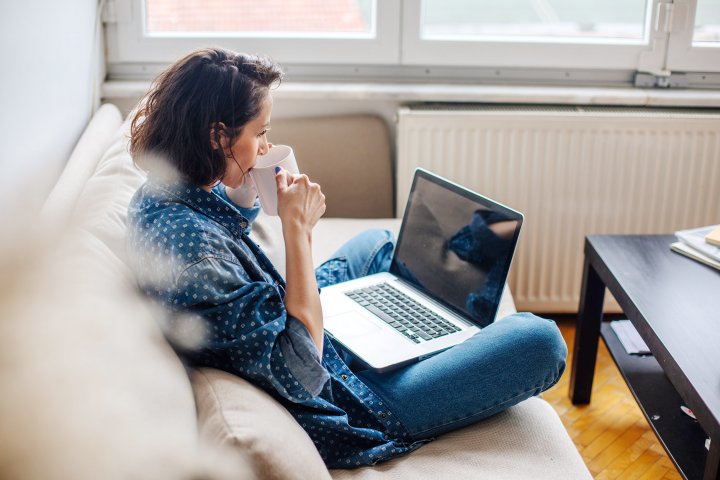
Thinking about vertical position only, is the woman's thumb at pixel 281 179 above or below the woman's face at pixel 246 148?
below

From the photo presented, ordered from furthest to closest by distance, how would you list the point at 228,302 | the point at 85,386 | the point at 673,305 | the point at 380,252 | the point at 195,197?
the point at 380,252
the point at 673,305
the point at 195,197
the point at 228,302
the point at 85,386

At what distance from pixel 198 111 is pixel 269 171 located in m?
0.19

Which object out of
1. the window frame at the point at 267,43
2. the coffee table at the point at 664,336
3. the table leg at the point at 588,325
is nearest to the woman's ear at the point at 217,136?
the coffee table at the point at 664,336

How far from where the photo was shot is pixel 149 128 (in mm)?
1239

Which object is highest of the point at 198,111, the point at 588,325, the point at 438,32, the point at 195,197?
the point at 438,32

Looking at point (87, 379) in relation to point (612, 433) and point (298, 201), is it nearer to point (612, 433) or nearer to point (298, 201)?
point (298, 201)

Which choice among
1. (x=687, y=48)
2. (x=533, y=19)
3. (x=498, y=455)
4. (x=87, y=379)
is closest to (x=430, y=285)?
(x=498, y=455)

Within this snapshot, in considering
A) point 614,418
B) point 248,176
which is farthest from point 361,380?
point 614,418

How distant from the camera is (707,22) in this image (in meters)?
2.43

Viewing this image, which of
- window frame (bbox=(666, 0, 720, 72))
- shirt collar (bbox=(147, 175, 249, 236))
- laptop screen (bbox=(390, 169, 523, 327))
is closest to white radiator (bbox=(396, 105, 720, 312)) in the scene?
window frame (bbox=(666, 0, 720, 72))

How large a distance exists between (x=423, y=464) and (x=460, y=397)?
132 mm

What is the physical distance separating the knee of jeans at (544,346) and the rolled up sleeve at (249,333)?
0.40 meters

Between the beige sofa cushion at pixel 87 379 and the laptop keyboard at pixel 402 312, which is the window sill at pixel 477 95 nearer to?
the laptop keyboard at pixel 402 312

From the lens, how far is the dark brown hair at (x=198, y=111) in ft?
3.96
